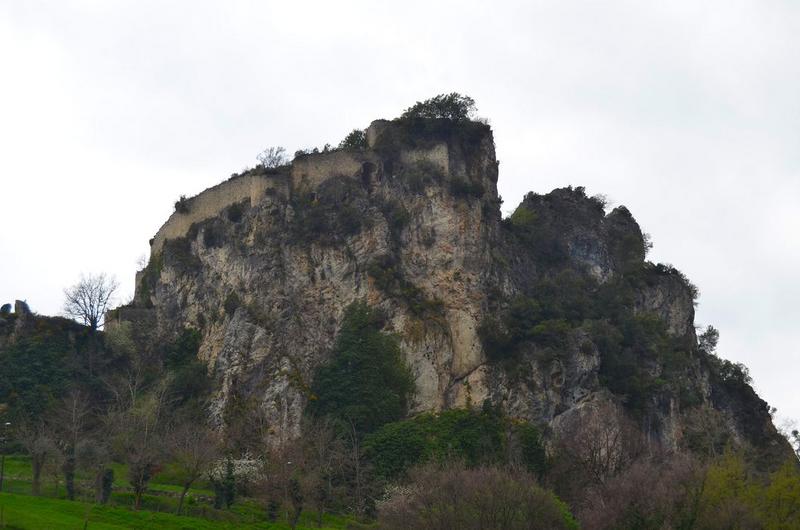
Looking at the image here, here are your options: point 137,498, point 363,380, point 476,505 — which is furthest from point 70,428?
point 476,505

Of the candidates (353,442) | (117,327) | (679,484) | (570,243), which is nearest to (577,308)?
(570,243)

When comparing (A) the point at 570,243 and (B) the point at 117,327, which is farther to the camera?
(A) the point at 570,243

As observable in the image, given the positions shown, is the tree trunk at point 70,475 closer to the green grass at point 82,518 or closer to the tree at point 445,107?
the green grass at point 82,518

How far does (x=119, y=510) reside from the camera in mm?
50469

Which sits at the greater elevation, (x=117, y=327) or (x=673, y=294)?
(x=673, y=294)

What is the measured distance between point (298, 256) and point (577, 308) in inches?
782

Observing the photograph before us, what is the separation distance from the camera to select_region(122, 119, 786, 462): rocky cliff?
69.4m

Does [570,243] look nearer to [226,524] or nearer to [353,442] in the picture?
[353,442]

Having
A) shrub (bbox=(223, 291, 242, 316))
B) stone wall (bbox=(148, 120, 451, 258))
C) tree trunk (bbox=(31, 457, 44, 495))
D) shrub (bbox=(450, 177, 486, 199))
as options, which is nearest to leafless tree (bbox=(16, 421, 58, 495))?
tree trunk (bbox=(31, 457, 44, 495))

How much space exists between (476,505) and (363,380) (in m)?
21.5

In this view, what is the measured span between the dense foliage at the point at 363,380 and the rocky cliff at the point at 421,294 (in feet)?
3.30

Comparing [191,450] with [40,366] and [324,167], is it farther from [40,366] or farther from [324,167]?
[324,167]

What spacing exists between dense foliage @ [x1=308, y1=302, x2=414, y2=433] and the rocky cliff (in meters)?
1.01

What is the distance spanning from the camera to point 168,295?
78.5 meters
